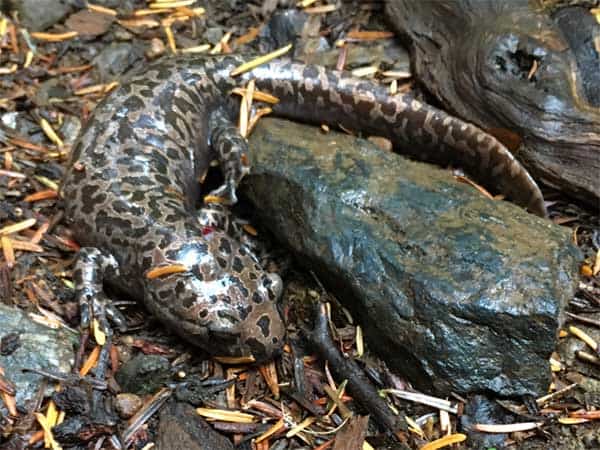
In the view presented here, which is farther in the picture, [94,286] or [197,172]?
[197,172]

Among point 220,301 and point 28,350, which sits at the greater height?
point 220,301

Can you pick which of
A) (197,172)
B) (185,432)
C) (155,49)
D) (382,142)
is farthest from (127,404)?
(155,49)

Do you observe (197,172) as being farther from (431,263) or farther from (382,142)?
(431,263)

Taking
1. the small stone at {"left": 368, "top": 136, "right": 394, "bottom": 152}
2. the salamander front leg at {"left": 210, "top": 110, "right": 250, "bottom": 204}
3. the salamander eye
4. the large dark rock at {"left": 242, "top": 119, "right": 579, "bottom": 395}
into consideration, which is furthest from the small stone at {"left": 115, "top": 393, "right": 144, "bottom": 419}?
the small stone at {"left": 368, "top": 136, "right": 394, "bottom": 152}

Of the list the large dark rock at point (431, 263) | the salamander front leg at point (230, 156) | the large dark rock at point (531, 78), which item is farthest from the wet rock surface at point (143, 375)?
the large dark rock at point (531, 78)

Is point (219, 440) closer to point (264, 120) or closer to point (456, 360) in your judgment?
point (456, 360)

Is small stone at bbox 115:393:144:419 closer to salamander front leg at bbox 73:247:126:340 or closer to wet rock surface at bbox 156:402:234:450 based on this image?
wet rock surface at bbox 156:402:234:450

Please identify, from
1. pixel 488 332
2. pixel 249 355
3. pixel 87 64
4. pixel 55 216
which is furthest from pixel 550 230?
pixel 87 64
